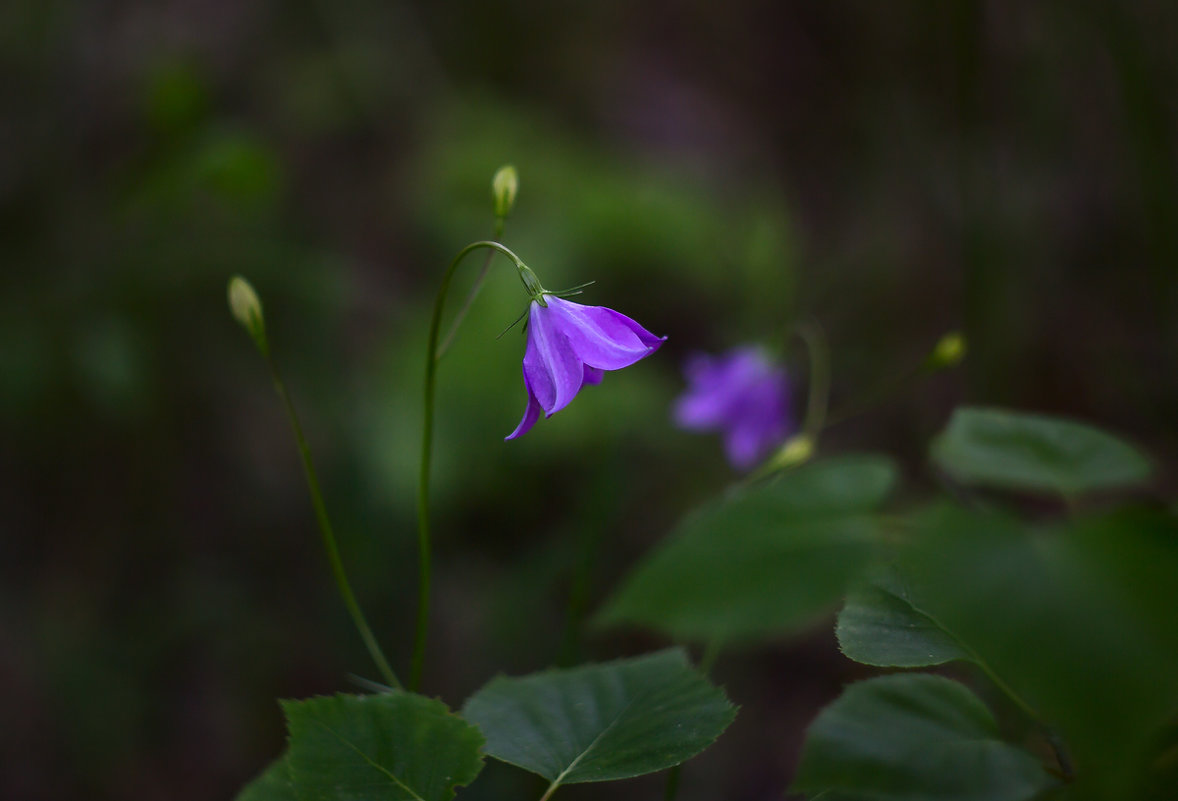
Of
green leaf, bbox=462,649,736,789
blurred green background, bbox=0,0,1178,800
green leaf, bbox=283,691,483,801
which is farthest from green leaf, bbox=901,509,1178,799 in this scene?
blurred green background, bbox=0,0,1178,800

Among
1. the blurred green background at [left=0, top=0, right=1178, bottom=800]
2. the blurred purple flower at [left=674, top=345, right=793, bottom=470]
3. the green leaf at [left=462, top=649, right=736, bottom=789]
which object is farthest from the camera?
the blurred green background at [left=0, top=0, right=1178, bottom=800]

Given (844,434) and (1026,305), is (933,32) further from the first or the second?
(844,434)

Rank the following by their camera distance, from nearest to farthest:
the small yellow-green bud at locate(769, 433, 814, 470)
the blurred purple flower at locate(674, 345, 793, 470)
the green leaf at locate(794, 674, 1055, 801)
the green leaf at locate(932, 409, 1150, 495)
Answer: the green leaf at locate(794, 674, 1055, 801)
the green leaf at locate(932, 409, 1150, 495)
the small yellow-green bud at locate(769, 433, 814, 470)
the blurred purple flower at locate(674, 345, 793, 470)

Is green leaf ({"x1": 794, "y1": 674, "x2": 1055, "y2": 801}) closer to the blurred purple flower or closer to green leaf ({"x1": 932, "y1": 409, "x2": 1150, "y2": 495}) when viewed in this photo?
green leaf ({"x1": 932, "y1": 409, "x2": 1150, "y2": 495})

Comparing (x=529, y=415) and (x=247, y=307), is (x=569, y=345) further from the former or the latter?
(x=247, y=307)

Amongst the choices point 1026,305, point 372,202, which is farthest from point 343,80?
point 1026,305

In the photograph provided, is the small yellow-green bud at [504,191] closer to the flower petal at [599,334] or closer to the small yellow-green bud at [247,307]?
the flower petal at [599,334]
